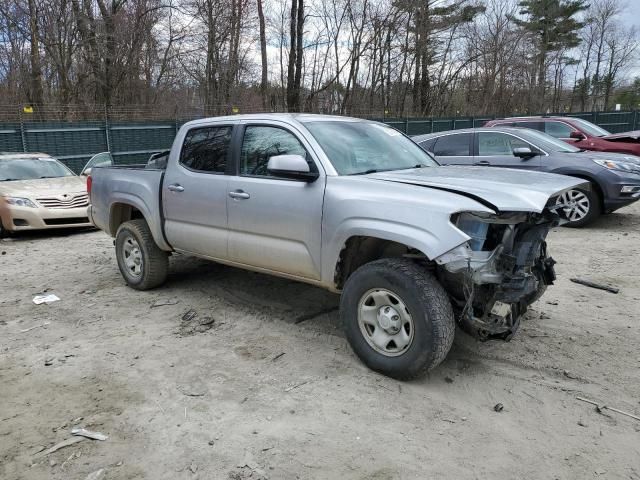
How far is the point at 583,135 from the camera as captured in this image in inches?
428

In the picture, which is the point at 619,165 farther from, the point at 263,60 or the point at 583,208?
the point at 263,60

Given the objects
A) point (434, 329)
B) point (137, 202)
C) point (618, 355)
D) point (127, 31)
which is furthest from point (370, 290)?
point (127, 31)

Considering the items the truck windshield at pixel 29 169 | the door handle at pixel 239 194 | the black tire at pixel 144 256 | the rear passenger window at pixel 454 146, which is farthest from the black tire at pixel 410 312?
the truck windshield at pixel 29 169

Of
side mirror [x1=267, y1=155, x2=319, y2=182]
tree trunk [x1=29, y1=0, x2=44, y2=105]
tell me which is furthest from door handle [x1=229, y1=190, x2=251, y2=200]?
tree trunk [x1=29, y1=0, x2=44, y2=105]

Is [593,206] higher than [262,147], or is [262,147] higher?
[262,147]

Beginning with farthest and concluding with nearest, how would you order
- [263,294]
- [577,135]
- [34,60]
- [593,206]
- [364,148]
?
[34,60] → [577,135] → [593,206] → [263,294] → [364,148]

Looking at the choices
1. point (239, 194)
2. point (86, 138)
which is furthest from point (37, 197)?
point (86, 138)

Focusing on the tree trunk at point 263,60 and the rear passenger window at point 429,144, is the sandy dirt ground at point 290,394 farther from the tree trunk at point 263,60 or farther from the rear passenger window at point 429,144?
the tree trunk at point 263,60

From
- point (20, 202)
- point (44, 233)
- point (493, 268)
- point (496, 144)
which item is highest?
point (496, 144)

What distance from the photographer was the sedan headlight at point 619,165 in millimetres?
8148

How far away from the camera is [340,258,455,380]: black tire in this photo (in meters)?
3.28

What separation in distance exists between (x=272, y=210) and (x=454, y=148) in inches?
246

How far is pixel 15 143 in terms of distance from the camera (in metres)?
13.1

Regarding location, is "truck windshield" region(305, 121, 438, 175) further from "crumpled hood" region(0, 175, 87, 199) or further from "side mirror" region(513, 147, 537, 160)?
"crumpled hood" region(0, 175, 87, 199)
